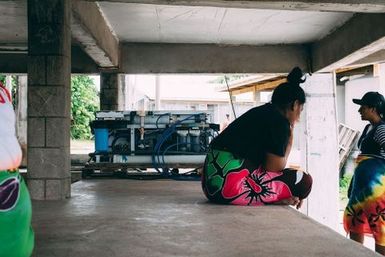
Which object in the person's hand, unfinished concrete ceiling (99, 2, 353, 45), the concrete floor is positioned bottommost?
the concrete floor

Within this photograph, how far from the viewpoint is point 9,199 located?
1.63 meters

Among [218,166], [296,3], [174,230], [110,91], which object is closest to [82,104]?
[110,91]

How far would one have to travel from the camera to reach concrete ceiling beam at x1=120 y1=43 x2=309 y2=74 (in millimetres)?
8219

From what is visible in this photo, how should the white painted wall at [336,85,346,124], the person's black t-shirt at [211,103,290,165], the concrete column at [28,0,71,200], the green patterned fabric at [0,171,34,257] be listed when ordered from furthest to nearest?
the white painted wall at [336,85,346,124] < the concrete column at [28,0,71,200] < the person's black t-shirt at [211,103,290,165] < the green patterned fabric at [0,171,34,257]

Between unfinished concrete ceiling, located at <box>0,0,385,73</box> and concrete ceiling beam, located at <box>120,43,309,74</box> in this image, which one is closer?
unfinished concrete ceiling, located at <box>0,0,385,73</box>

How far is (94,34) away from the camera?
5.97m

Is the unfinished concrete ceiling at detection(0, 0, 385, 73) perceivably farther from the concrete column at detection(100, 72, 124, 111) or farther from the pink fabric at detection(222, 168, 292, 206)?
the pink fabric at detection(222, 168, 292, 206)

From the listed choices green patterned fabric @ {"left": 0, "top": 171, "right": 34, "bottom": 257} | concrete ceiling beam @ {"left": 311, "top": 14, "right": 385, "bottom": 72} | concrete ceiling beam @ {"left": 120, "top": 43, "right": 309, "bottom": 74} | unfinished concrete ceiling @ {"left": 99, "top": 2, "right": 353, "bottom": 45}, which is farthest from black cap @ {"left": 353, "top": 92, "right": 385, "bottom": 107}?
concrete ceiling beam @ {"left": 120, "top": 43, "right": 309, "bottom": 74}

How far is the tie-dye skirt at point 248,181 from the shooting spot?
145 inches

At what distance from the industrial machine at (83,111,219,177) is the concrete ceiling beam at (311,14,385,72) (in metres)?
2.30

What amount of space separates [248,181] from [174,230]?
1019mm

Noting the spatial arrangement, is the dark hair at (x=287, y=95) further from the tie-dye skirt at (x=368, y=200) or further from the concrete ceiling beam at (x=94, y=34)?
the concrete ceiling beam at (x=94, y=34)

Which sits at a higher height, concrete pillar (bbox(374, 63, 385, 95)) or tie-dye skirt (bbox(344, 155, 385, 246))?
concrete pillar (bbox(374, 63, 385, 95))

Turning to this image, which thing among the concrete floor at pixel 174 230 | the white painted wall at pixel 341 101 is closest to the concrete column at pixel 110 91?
the concrete floor at pixel 174 230
